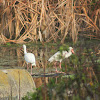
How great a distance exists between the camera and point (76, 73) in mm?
5824

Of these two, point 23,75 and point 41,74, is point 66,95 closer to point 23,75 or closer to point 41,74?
point 23,75

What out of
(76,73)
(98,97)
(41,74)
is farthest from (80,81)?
(41,74)

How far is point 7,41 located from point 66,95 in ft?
31.6

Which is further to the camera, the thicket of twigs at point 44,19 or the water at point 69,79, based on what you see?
the thicket of twigs at point 44,19

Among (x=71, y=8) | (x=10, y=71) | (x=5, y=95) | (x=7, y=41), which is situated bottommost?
(x=5, y=95)

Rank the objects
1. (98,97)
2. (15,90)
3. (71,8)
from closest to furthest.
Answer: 1. (98,97)
2. (15,90)
3. (71,8)

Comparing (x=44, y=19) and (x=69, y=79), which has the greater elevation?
(x=44, y=19)

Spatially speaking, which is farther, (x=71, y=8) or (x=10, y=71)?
(x=71, y=8)

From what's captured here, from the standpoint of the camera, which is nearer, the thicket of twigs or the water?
the water

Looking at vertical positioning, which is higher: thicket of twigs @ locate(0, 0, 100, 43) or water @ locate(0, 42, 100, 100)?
thicket of twigs @ locate(0, 0, 100, 43)

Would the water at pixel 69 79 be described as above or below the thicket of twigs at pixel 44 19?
below

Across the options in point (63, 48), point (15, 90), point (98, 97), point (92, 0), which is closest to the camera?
point (98, 97)

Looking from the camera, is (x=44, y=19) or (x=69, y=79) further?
(x=44, y=19)

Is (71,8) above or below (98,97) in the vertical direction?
above
